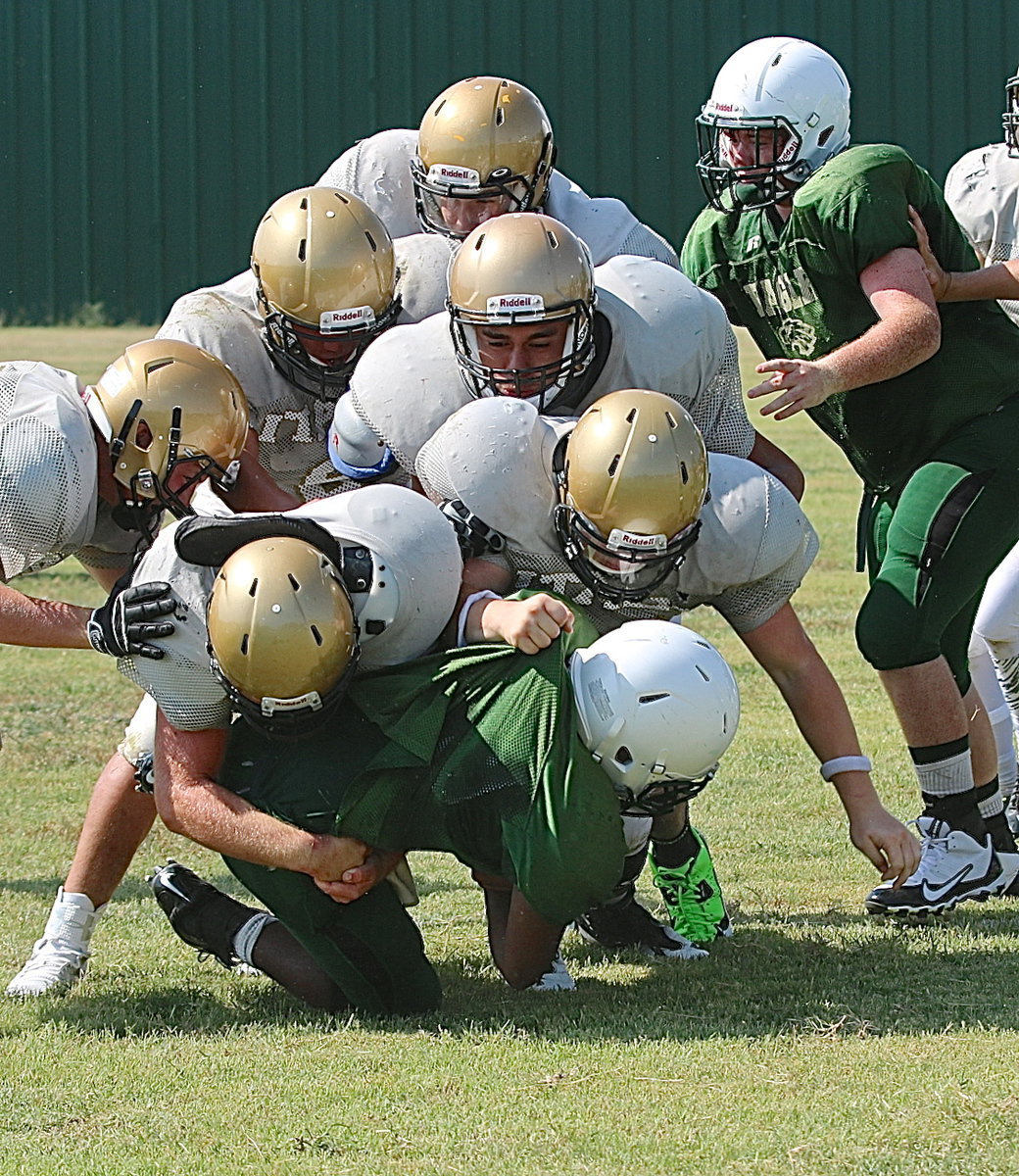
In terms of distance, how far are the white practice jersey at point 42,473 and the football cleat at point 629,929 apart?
1287mm

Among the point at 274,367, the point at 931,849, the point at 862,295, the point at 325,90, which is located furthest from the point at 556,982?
the point at 325,90

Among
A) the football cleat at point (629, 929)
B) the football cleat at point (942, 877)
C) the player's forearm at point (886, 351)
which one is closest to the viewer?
the player's forearm at point (886, 351)

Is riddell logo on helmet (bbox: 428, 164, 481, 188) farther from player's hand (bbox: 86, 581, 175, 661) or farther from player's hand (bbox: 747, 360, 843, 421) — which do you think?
player's hand (bbox: 86, 581, 175, 661)

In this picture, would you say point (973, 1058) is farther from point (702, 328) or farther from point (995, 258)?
point (995, 258)

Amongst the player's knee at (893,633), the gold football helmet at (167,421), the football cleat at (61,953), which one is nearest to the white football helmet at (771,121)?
the player's knee at (893,633)

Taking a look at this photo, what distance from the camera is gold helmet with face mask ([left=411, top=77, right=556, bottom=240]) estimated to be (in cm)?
383

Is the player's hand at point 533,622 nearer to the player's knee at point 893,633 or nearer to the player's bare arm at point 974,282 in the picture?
the player's knee at point 893,633

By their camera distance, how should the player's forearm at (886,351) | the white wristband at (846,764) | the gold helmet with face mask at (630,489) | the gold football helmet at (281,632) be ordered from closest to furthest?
the gold football helmet at (281,632) < the gold helmet with face mask at (630,489) < the white wristband at (846,764) < the player's forearm at (886,351)

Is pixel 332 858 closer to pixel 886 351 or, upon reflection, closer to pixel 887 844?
pixel 887 844

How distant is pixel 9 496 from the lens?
3.25 metres

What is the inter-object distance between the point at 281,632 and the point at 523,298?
0.83 meters

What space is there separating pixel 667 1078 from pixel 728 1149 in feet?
1.00

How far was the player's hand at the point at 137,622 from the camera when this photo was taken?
10.2ft

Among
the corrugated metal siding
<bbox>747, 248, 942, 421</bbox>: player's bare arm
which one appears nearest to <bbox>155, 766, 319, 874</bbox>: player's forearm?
<bbox>747, 248, 942, 421</bbox>: player's bare arm
